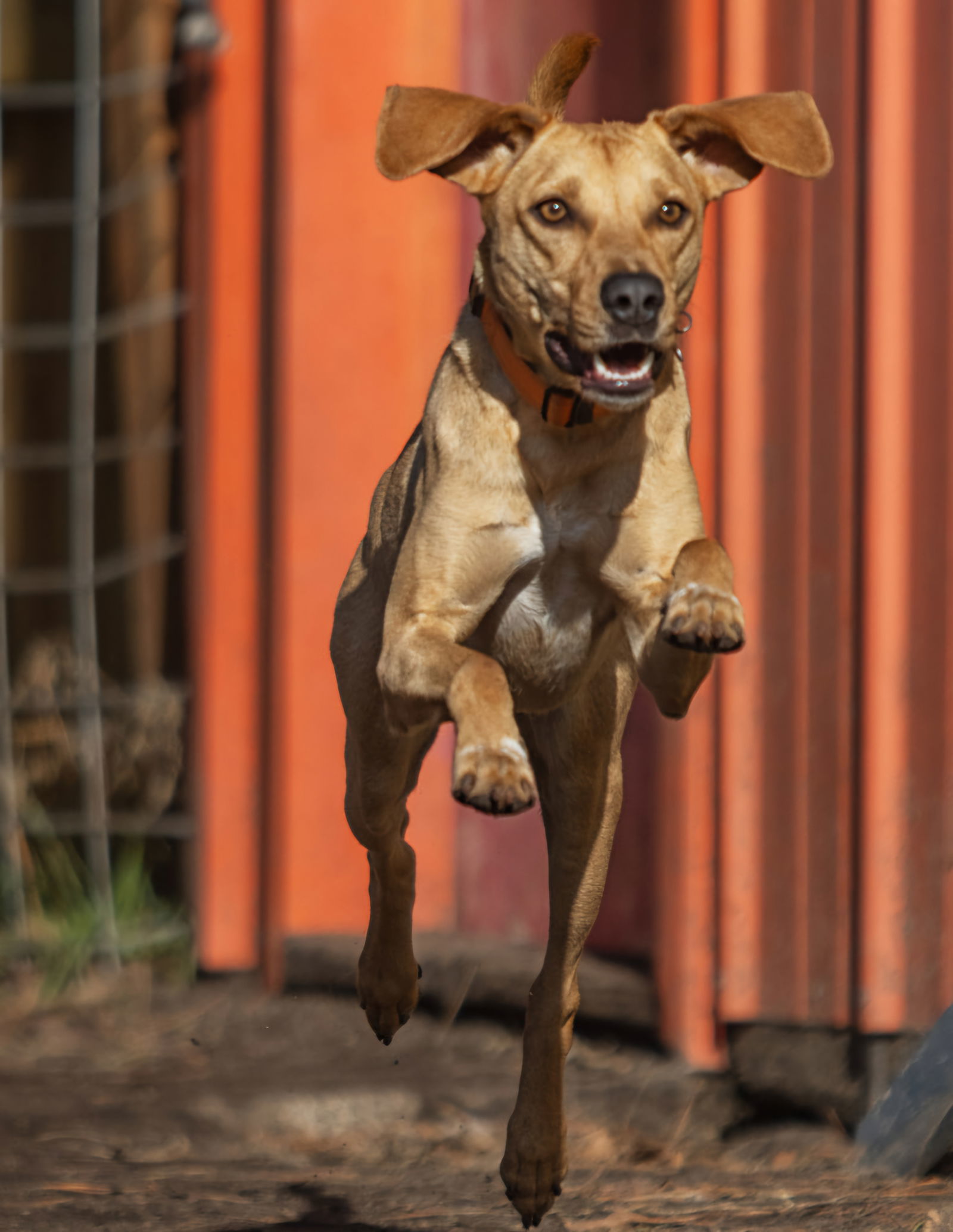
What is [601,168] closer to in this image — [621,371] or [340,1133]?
[621,371]

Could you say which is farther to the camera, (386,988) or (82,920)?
(82,920)

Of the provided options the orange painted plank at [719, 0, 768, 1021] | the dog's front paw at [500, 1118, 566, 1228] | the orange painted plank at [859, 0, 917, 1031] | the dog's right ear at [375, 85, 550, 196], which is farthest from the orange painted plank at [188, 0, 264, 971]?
the dog's right ear at [375, 85, 550, 196]

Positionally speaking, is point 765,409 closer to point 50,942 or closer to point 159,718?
point 159,718

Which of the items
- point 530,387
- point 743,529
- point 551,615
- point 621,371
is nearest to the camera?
point 621,371

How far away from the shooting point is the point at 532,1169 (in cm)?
358

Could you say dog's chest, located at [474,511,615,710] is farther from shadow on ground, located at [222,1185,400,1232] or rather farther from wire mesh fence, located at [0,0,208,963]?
wire mesh fence, located at [0,0,208,963]

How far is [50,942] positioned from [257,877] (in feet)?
2.86

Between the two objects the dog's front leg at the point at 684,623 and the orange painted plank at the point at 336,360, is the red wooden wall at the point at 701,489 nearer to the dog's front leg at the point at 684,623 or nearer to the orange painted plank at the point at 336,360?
the orange painted plank at the point at 336,360

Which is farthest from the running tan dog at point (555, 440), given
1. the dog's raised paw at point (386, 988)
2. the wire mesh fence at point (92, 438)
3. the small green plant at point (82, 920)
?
the wire mesh fence at point (92, 438)

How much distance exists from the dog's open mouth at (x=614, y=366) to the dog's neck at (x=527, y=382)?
6 centimetres

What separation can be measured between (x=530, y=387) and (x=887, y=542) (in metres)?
2.58

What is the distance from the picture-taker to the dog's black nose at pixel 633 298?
2.92 metres

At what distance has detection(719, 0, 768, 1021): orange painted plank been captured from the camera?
5727 millimetres

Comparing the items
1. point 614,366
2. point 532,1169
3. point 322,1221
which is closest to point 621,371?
point 614,366
